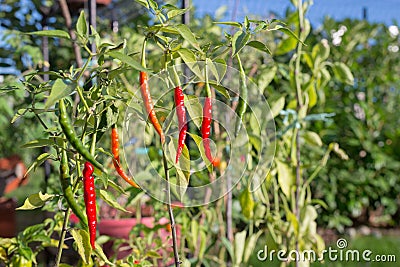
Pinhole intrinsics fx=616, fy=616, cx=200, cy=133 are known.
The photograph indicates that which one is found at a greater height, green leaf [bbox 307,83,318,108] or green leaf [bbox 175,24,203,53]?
green leaf [bbox 175,24,203,53]

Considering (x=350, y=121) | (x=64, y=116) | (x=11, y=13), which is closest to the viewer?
(x=64, y=116)

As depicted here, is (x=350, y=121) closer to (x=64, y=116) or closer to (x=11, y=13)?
(x=11, y=13)

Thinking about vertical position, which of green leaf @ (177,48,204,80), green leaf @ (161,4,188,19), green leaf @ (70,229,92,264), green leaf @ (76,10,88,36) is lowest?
green leaf @ (70,229,92,264)

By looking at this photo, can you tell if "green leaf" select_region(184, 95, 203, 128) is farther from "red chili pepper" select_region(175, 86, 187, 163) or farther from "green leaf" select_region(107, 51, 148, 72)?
"green leaf" select_region(107, 51, 148, 72)

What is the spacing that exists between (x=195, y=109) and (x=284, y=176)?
0.84 meters

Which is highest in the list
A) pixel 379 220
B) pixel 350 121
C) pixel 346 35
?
pixel 346 35

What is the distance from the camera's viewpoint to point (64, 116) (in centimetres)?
77

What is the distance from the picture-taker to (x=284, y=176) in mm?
1701

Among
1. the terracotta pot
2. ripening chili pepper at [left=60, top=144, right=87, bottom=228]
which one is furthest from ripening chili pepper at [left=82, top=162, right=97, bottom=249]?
the terracotta pot

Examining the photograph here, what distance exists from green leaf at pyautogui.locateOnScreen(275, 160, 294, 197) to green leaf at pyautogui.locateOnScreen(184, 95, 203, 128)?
0.81 meters

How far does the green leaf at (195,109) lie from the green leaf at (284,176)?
0.81 metres

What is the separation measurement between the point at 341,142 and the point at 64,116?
356 cm

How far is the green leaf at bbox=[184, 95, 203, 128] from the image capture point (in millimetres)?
901

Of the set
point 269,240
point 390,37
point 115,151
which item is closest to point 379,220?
point 390,37
